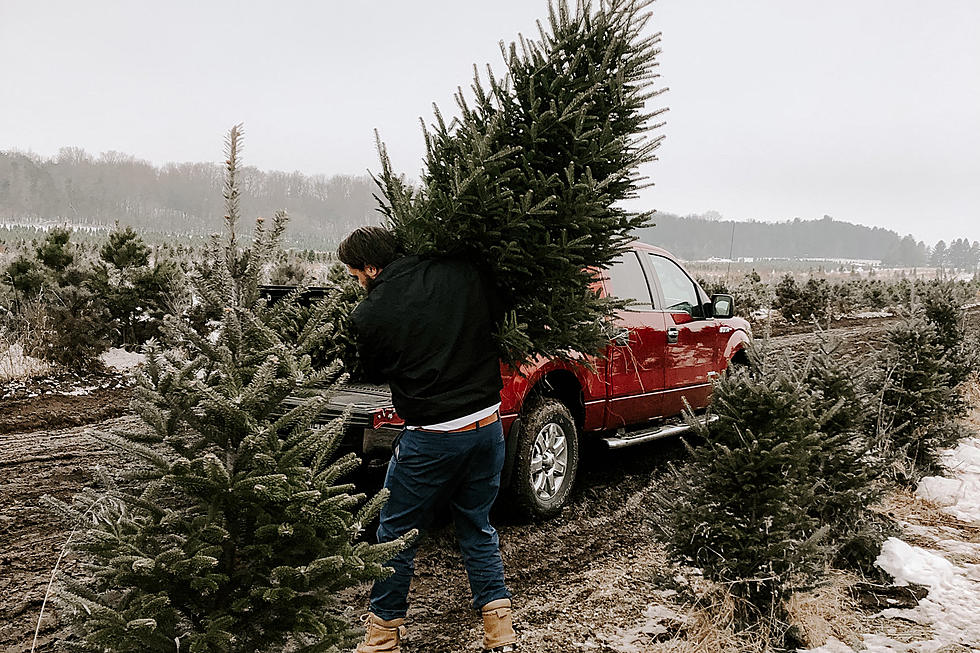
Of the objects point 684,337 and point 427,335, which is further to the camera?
point 684,337

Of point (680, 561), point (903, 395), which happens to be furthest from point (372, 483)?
point (903, 395)

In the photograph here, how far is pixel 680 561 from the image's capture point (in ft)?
11.4

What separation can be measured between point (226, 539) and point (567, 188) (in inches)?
83.6

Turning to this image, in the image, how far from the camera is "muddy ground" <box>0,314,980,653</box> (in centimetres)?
337

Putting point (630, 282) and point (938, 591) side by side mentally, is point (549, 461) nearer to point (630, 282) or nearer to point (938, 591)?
point (630, 282)

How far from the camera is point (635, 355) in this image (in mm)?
5734

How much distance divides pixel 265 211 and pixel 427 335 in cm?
89

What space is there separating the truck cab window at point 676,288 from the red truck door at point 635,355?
37 centimetres

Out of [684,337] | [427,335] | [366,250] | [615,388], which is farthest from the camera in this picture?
[684,337]

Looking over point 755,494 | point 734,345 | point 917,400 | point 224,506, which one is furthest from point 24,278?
point 917,400

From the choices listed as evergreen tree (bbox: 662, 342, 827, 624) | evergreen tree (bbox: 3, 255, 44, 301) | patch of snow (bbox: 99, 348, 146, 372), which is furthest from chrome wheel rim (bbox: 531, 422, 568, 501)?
evergreen tree (bbox: 3, 255, 44, 301)

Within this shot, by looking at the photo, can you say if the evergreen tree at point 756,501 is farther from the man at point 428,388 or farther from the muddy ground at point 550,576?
the man at point 428,388

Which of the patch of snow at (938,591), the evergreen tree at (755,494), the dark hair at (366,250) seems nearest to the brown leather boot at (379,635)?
the evergreen tree at (755,494)

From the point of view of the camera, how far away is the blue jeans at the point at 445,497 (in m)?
3.04
